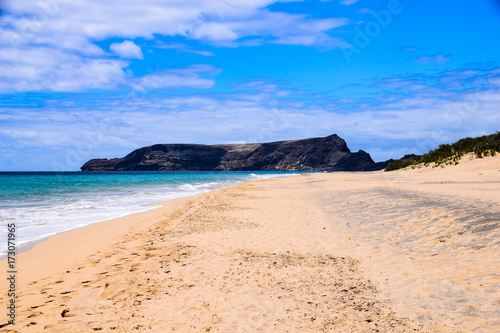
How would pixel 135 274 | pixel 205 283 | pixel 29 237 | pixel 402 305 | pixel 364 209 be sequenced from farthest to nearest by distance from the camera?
pixel 364 209
pixel 29 237
pixel 135 274
pixel 205 283
pixel 402 305

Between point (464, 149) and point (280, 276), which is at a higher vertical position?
point (464, 149)

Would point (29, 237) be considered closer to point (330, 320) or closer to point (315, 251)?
point (315, 251)

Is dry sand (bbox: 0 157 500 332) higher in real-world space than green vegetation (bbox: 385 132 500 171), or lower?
lower

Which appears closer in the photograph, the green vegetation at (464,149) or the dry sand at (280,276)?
the dry sand at (280,276)

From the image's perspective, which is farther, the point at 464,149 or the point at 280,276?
the point at 464,149

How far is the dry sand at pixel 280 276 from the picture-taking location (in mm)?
4387

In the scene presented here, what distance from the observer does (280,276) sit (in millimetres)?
6102

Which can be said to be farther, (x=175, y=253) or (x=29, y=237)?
(x=29, y=237)

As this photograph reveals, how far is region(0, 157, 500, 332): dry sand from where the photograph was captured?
4387mm

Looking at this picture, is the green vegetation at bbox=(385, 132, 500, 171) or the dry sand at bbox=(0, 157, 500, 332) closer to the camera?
the dry sand at bbox=(0, 157, 500, 332)

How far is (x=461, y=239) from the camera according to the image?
7191mm

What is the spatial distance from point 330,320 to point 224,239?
5184mm

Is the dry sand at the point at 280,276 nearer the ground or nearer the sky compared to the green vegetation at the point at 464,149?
nearer the ground

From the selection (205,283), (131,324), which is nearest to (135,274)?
(205,283)
